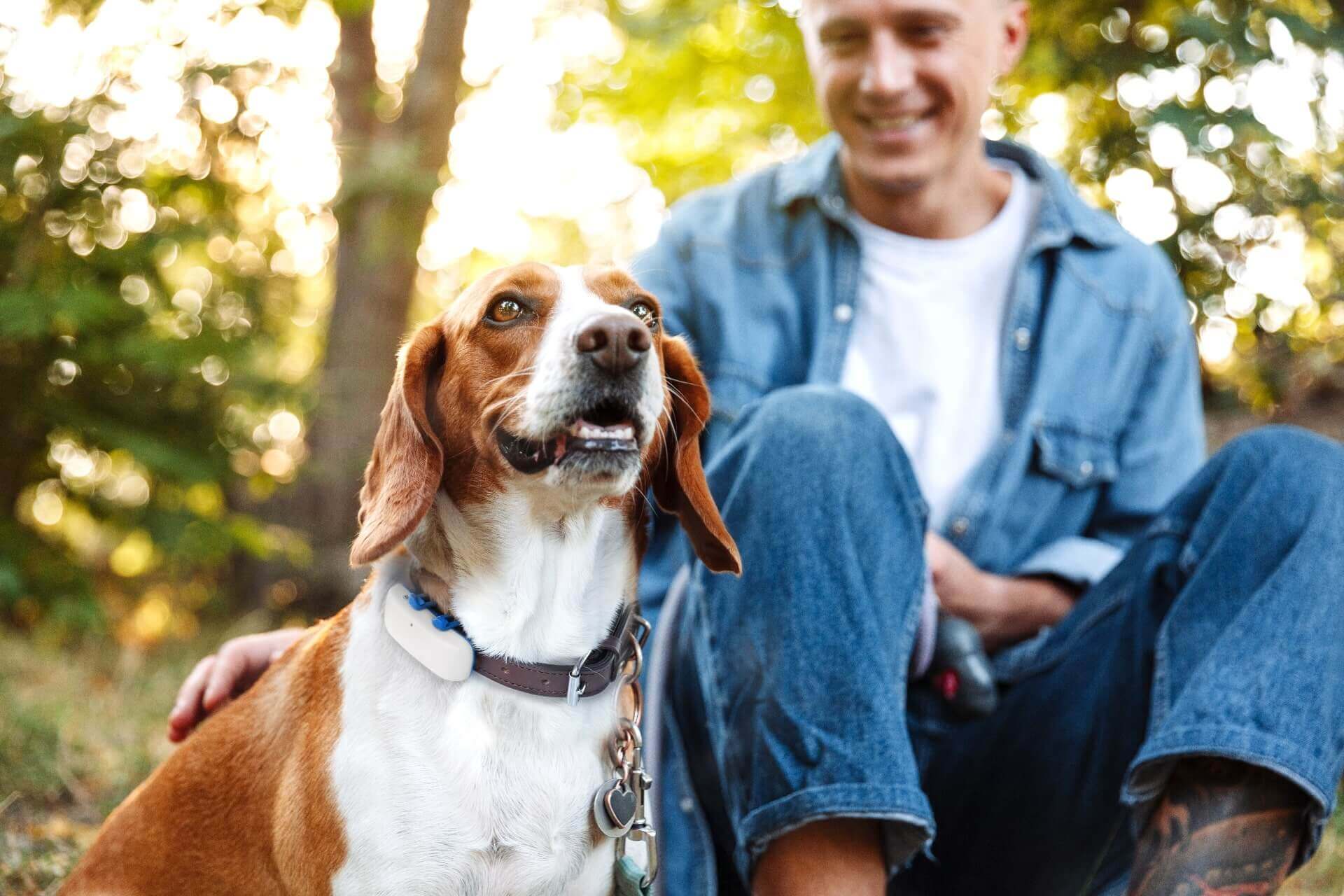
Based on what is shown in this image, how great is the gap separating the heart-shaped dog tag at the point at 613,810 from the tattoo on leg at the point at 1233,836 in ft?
2.85

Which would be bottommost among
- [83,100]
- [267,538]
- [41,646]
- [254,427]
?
[41,646]

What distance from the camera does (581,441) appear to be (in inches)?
79.5

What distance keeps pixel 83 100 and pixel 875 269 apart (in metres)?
3.15

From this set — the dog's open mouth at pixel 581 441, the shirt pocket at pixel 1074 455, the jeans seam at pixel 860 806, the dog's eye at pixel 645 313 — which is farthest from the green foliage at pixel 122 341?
the jeans seam at pixel 860 806

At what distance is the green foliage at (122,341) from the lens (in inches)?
182

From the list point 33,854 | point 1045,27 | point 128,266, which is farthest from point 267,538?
point 1045,27

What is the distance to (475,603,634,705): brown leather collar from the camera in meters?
2.01

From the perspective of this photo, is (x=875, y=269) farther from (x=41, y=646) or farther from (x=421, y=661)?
(x=41, y=646)

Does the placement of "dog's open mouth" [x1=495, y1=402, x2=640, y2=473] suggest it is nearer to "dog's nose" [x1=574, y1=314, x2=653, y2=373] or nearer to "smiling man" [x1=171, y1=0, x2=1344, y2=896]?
"dog's nose" [x1=574, y1=314, x2=653, y2=373]

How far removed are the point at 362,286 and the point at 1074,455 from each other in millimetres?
4428

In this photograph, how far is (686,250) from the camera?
3.19 meters

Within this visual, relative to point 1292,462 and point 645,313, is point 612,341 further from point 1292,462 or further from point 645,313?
point 1292,462

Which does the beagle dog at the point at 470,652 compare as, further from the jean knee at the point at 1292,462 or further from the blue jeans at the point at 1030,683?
the jean knee at the point at 1292,462

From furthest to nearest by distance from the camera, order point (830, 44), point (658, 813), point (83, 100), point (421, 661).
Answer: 1. point (83, 100)
2. point (830, 44)
3. point (658, 813)
4. point (421, 661)
